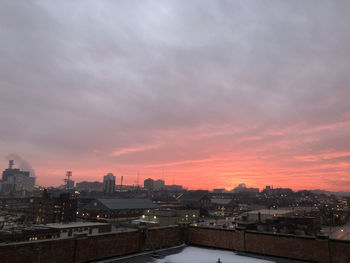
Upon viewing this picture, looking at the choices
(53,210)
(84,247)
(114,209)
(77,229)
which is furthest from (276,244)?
(53,210)

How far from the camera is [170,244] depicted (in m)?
31.7

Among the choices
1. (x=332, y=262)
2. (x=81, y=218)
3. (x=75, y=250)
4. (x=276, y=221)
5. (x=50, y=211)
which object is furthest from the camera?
(x=81, y=218)

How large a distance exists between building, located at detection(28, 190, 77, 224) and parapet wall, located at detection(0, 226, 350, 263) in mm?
112585

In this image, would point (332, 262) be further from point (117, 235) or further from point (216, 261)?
point (117, 235)

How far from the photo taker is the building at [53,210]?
12838 cm

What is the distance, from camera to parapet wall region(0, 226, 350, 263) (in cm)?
2039

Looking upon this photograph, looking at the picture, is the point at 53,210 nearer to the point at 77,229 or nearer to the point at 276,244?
the point at 77,229

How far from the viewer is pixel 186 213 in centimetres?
12012

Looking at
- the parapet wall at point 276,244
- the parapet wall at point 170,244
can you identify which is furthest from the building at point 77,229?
the parapet wall at point 276,244

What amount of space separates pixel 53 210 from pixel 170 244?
380ft

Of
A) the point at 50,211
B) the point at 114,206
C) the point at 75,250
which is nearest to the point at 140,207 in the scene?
the point at 114,206

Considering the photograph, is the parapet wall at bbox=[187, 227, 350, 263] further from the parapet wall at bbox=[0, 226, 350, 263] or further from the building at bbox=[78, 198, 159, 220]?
the building at bbox=[78, 198, 159, 220]

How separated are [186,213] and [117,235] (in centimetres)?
9813

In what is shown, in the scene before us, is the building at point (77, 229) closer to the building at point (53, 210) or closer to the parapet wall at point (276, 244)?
the parapet wall at point (276, 244)
